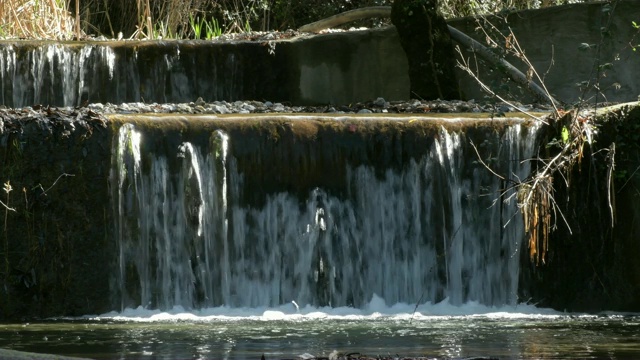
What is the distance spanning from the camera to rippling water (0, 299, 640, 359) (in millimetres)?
6590

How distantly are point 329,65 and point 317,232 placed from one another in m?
4.49

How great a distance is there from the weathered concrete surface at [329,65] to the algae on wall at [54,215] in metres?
3.68

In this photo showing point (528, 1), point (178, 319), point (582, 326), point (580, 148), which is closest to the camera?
point (582, 326)

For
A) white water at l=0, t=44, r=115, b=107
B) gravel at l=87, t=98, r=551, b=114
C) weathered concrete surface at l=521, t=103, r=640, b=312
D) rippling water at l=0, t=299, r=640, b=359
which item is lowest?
rippling water at l=0, t=299, r=640, b=359

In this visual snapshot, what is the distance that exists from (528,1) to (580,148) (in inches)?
326

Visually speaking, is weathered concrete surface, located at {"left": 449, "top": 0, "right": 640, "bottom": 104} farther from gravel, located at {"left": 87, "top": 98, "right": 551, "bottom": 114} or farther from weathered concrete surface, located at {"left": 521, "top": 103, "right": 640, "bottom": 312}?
weathered concrete surface, located at {"left": 521, "top": 103, "right": 640, "bottom": 312}

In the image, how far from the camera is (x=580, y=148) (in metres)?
9.34

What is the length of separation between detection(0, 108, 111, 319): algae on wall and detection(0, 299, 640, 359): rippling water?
0.36 m

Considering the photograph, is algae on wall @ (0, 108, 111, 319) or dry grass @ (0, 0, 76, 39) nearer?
algae on wall @ (0, 108, 111, 319)

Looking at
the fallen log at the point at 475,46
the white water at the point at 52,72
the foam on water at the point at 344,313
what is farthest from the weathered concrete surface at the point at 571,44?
the foam on water at the point at 344,313

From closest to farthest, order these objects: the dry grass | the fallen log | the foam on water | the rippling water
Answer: the rippling water, the foam on water, the fallen log, the dry grass

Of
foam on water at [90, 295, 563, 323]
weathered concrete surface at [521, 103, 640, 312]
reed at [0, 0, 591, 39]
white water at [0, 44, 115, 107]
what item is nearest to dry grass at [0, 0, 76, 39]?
reed at [0, 0, 591, 39]

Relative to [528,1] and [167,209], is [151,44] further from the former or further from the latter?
[528,1]

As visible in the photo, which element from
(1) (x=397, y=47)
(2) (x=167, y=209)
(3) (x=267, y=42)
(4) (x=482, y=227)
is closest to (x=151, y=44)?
(3) (x=267, y=42)
